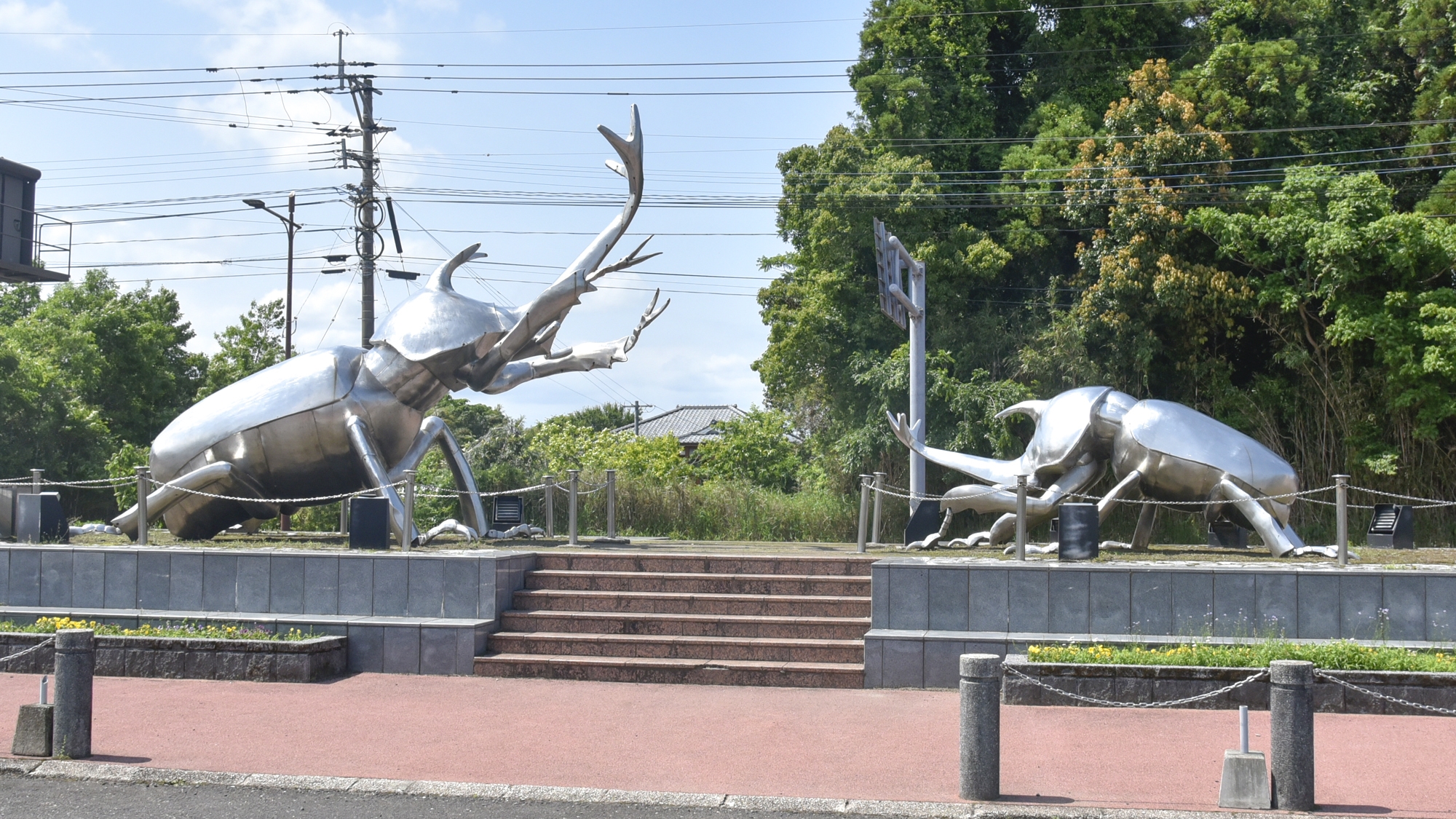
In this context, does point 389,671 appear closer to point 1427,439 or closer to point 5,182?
point 1427,439

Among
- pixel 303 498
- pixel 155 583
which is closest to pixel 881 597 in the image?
pixel 303 498

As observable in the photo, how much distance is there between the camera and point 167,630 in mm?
10570

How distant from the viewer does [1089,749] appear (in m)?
7.58

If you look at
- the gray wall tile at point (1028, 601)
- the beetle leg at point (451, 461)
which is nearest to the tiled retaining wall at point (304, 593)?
the beetle leg at point (451, 461)

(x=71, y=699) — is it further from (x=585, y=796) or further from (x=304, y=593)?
(x=304, y=593)

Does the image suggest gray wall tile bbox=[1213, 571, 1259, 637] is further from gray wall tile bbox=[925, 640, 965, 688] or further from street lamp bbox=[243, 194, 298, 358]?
street lamp bbox=[243, 194, 298, 358]

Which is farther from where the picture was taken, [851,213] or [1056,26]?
[1056,26]

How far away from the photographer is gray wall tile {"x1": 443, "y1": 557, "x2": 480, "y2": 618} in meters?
10.8

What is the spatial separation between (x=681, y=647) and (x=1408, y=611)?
5.77 meters

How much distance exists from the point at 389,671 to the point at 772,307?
56.2 ft

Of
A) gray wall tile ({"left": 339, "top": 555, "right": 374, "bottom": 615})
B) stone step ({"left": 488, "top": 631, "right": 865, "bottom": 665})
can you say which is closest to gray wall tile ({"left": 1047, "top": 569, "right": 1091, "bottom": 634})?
stone step ({"left": 488, "top": 631, "right": 865, "bottom": 665})

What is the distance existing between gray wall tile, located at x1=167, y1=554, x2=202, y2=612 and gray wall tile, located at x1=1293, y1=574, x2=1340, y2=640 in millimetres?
9308

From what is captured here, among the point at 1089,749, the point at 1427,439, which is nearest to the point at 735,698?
the point at 1089,749

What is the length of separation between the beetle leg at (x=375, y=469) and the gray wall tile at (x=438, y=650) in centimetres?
163
